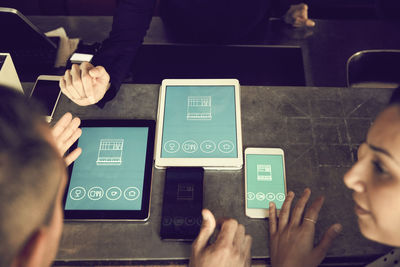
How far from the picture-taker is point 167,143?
1012 mm

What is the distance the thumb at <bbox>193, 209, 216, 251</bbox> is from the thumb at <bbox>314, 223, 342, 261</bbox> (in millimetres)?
321

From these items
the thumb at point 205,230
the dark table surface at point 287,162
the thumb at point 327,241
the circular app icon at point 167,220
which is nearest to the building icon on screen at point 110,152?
the dark table surface at point 287,162

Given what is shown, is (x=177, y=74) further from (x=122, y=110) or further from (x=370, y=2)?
Answer: (x=370, y=2)

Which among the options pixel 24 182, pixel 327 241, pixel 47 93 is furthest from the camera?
pixel 47 93

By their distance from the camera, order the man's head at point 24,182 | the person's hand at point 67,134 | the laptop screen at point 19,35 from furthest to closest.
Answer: the laptop screen at point 19,35 < the person's hand at point 67,134 < the man's head at point 24,182

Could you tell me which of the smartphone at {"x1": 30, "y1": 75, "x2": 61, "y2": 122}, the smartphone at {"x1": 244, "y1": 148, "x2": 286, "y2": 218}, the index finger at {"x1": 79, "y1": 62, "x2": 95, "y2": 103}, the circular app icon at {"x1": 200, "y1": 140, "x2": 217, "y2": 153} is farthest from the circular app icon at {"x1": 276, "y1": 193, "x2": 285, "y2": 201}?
the smartphone at {"x1": 30, "y1": 75, "x2": 61, "y2": 122}

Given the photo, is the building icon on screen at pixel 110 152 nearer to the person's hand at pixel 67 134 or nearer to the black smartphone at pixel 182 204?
the person's hand at pixel 67 134

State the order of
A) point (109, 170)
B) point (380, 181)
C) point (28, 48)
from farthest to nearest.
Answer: point (28, 48) → point (109, 170) → point (380, 181)

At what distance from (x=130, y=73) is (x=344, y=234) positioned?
3.58 ft

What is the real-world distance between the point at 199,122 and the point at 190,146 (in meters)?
0.10

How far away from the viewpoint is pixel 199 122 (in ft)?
3.44

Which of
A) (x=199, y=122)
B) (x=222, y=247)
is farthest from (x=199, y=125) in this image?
(x=222, y=247)

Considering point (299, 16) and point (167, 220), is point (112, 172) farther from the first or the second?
point (299, 16)

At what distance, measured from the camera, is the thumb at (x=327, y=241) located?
0.88 m
